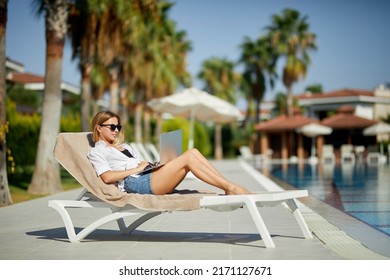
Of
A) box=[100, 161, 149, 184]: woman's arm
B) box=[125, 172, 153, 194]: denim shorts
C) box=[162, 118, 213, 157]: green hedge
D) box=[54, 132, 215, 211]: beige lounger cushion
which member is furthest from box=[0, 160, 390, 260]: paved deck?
box=[162, 118, 213, 157]: green hedge

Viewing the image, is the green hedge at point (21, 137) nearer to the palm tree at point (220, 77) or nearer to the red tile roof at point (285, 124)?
the red tile roof at point (285, 124)

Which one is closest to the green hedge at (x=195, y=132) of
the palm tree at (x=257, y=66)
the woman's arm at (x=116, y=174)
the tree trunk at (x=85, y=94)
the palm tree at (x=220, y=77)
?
the palm tree at (x=257, y=66)

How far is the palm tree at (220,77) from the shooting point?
168ft

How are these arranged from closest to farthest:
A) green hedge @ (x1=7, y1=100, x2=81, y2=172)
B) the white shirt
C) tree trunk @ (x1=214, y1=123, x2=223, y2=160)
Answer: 1. the white shirt
2. green hedge @ (x1=7, y1=100, x2=81, y2=172)
3. tree trunk @ (x1=214, y1=123, x2=223, y2=160)

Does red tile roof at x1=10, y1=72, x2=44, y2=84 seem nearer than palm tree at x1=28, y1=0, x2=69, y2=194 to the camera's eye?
No

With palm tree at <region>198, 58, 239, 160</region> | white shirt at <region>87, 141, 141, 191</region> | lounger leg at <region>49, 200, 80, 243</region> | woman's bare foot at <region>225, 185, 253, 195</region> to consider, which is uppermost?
palm tree at <region>198, 58, 239, 160</region>

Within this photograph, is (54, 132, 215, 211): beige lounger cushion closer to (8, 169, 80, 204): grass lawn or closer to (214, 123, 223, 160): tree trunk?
(8, 169, 80, 204): grass lawn

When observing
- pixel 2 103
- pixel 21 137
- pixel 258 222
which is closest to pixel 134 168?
pixel 258 222

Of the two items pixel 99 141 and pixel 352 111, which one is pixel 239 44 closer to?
pixel 352 111

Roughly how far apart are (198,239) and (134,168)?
0.93m

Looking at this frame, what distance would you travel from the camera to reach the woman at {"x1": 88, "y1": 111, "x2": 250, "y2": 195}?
18.8ft

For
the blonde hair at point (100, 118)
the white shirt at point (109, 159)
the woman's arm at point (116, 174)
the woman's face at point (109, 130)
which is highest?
the blonde hair at point (100, 118)

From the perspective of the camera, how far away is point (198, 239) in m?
6.29
